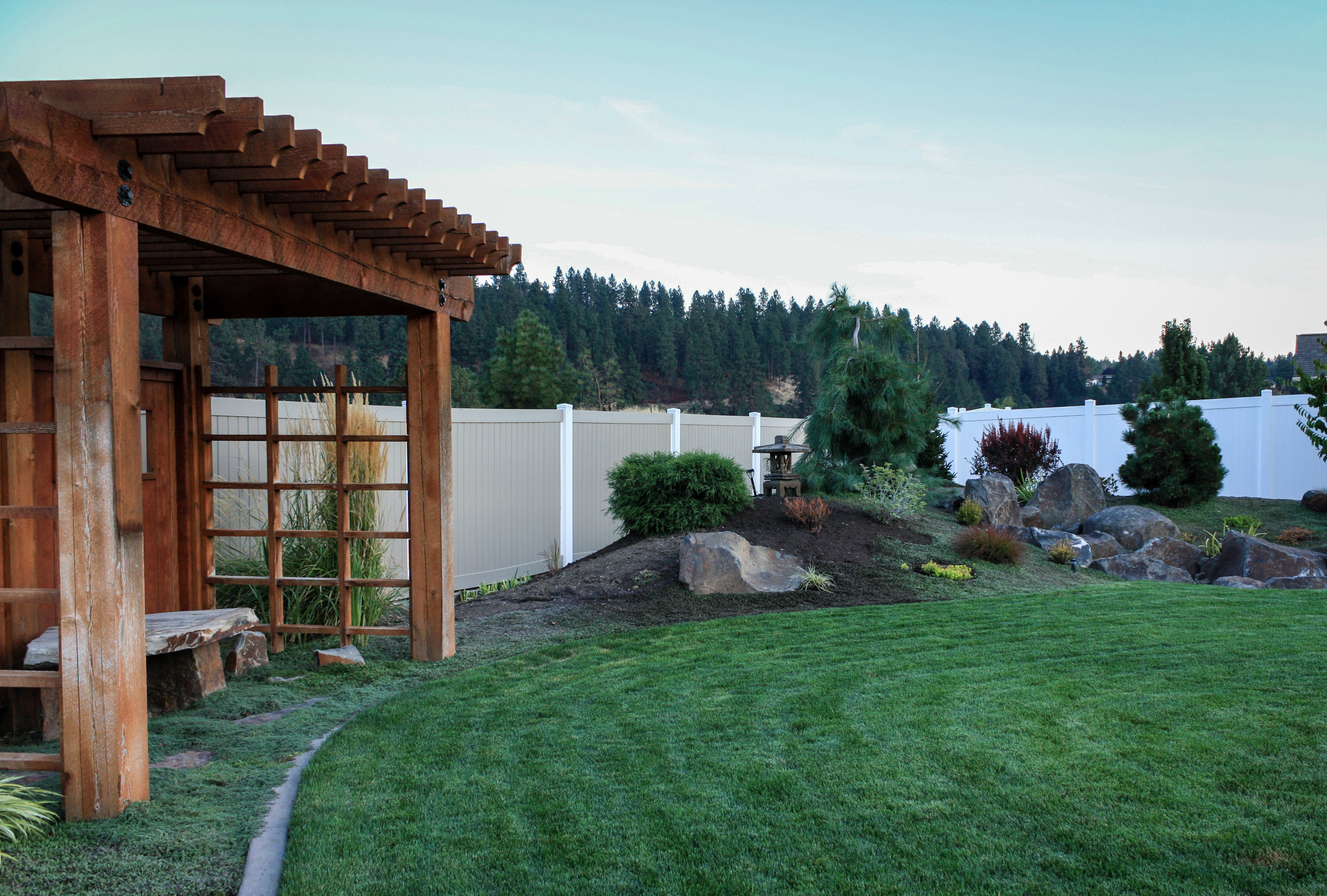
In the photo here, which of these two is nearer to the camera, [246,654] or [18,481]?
[18,481]

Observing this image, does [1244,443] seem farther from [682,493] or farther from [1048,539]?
[682,493]

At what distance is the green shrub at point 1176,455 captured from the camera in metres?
12.5

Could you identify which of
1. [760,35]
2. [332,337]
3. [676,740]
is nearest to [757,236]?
[760,35]

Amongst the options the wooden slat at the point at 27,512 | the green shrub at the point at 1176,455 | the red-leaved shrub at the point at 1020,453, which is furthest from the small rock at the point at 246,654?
the green shrub at the point at 1176,455

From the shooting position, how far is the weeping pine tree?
1015 centimetres

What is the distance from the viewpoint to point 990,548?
8273 mm

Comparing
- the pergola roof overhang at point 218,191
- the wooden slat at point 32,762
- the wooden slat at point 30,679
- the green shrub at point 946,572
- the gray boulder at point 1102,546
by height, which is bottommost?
the gray boulder at point 1102,546

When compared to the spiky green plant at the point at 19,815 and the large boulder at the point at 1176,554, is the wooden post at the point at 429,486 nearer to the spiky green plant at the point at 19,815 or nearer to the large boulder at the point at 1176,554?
the spiky green plant at the point at 19,815

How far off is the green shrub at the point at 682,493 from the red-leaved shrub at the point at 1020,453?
718 cm

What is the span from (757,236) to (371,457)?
46.0 feet

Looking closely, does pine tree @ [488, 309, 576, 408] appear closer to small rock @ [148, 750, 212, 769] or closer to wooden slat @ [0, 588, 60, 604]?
small rock @ [148, 750, 212, 769]

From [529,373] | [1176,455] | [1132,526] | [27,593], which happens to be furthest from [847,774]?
[529,373]

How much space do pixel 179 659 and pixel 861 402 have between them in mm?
7941

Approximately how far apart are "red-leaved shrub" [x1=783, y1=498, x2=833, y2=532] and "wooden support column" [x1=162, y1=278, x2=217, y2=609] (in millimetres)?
5087
